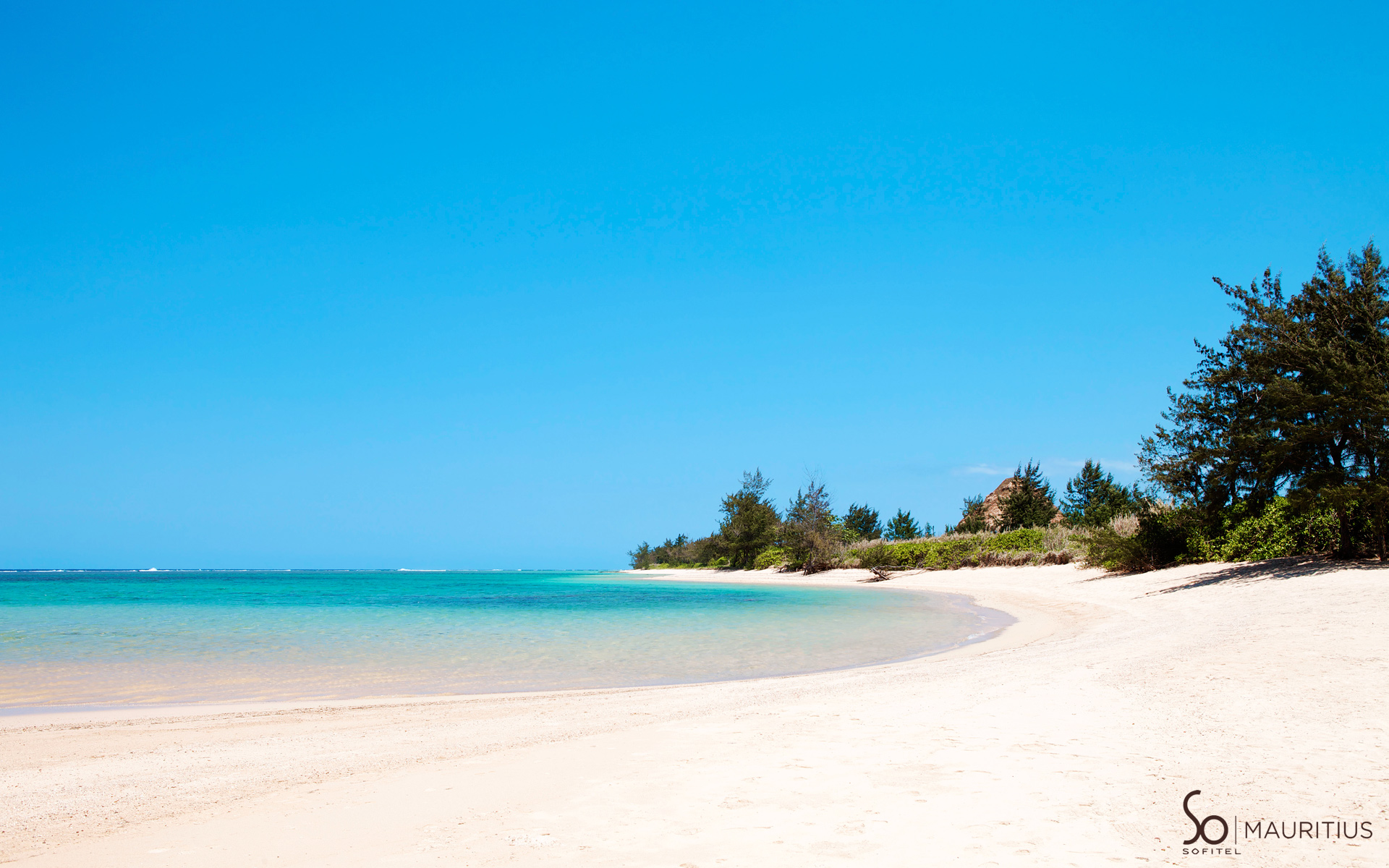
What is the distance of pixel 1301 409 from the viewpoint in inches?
679

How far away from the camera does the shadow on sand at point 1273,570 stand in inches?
660

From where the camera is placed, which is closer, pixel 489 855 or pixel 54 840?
pixel 489 855

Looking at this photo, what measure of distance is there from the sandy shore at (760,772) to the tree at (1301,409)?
10320mm

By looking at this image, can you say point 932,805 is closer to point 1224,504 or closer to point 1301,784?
point 1301,784

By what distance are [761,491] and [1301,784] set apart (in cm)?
6453

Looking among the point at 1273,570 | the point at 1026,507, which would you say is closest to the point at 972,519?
the point at 1026,507

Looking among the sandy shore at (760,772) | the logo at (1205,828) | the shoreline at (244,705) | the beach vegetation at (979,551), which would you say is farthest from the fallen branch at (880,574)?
the logo at (1205,828)

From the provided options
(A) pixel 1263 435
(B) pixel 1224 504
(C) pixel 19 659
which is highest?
(A) pixel 1263 435

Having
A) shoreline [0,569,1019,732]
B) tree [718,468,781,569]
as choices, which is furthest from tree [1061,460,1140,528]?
shoreline [0,569,1019,732]

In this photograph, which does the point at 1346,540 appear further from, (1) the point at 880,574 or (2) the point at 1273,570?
(1) the point at 880,574

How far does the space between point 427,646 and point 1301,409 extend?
20914 mm

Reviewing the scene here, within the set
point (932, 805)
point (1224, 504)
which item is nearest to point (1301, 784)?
point (932, 805)

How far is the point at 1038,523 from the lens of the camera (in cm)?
5616

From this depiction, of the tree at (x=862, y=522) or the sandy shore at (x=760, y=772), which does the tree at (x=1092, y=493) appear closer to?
the tree at (x=862, y=522)
